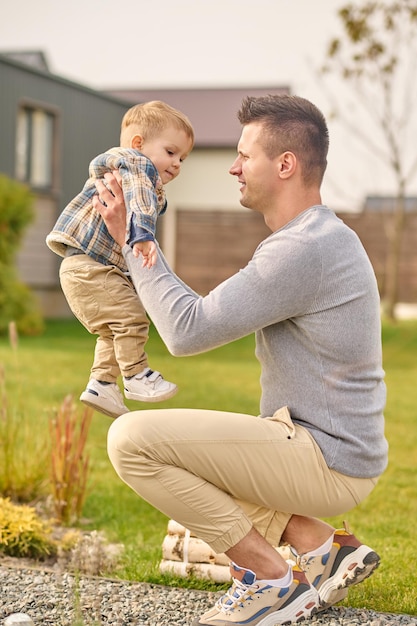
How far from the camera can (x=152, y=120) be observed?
3.15 meters

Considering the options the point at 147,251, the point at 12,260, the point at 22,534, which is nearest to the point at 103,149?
the point at 12,260

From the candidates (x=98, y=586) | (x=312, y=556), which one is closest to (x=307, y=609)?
(x=312, y=556)

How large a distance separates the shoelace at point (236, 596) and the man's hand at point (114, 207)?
1114mm

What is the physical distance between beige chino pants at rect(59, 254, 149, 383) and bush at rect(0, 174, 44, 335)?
1060cm

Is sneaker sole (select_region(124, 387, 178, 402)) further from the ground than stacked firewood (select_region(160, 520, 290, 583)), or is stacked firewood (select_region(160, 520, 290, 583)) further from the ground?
sneaker sole (select_region(124, 387, 178, 402))

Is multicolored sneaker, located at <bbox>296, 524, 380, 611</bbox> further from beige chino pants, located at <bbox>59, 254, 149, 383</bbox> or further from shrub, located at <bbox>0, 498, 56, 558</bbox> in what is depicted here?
shrub, located at <bbox>0, 498, 56, 558</bbox>

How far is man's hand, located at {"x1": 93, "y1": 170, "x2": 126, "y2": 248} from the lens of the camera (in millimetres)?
2984

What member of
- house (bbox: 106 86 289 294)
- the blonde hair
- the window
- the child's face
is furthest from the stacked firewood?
house (bbox: 106 86 289 294)

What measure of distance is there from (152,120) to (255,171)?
0.41m

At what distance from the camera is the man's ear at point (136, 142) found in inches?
124

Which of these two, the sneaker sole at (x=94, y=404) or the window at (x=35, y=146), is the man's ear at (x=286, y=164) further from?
the window at (x=35, y=146)

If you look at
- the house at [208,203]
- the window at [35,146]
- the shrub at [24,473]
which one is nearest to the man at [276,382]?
the shrub at [24,473]

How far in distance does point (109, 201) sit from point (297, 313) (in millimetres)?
675

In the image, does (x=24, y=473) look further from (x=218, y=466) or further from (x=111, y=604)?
(x=218, y=466)
